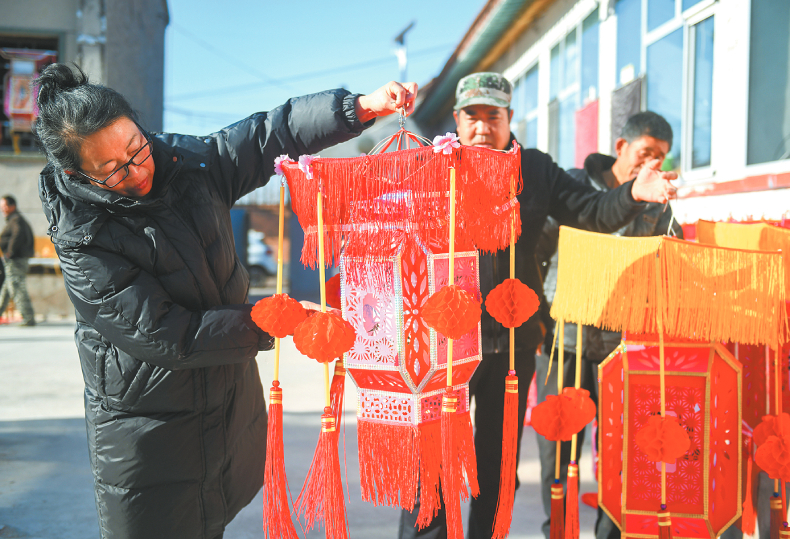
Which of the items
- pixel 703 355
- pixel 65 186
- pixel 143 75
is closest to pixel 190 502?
pixel 65 186

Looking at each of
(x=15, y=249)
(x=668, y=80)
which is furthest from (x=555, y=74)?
(x=15, y=249)

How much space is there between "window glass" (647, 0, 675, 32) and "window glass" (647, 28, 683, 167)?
5.3 inches

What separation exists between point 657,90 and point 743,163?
4.48ft

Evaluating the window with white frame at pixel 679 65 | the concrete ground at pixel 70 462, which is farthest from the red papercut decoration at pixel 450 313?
the window with white frame at pixel 679 65

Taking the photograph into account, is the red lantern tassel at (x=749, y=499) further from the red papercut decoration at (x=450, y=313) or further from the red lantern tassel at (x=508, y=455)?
the red papercut decoration at (x=450, y=313)

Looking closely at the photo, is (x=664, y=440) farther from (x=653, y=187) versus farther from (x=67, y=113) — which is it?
(x=67, y=113)

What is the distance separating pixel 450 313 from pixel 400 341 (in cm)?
19

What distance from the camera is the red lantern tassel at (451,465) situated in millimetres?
1339

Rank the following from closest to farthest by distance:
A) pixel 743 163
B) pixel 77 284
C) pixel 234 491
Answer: pixel 77 284
pixel 234 491
pixel 743 163

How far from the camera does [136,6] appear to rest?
967 cm

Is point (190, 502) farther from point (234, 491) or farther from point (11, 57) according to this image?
point (11, 57)

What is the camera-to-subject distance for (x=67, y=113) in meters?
1.28

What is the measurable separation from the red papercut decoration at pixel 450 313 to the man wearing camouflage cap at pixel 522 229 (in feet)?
1.55

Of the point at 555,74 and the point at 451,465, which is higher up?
the point at 555,74
